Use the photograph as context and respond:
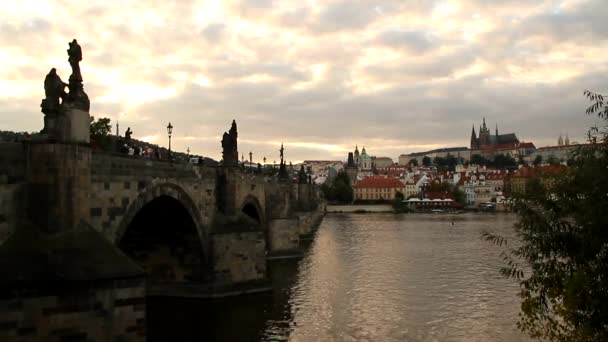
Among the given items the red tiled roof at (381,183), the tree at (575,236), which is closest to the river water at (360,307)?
the tree at (575,236)

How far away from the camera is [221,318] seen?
866 inches

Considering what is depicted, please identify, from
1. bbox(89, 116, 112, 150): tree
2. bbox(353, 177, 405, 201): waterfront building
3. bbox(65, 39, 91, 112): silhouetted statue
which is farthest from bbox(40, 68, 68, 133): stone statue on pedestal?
bbox(353, 177, 405, 201): waterfront building

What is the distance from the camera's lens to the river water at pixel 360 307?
20.3 m

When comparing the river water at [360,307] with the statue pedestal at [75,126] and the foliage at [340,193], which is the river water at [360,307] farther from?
the foliage at [340,193]

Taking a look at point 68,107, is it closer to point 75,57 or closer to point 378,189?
point 75,57

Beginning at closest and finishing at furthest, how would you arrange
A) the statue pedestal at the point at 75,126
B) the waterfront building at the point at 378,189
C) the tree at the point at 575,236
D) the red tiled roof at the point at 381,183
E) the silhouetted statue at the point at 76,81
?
the tree at the point at 575,236, the statue pedestal at the point at 75,126, the silhouetted statue at the point at 76,81, the waterfront building at the point at 378,189, the red tiled roof at the point at 381,183

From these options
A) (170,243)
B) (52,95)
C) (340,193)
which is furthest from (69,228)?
(340,193)

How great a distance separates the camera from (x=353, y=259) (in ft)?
134

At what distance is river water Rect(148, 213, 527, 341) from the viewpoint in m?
20.3

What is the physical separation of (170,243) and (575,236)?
18618mm

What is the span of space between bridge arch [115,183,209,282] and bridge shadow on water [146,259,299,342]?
1173 millimetres

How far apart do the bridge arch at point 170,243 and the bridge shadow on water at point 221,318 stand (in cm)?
117

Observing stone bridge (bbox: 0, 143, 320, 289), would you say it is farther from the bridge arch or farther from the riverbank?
the riverbank

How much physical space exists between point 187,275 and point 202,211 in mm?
2656
